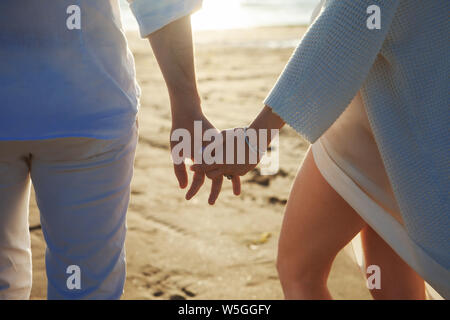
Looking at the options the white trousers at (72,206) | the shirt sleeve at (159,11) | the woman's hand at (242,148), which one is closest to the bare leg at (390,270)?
the woman's hand at (242,148)

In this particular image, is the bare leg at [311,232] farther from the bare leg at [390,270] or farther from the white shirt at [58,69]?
the white shirt at [58,69]

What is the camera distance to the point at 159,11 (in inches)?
54.6

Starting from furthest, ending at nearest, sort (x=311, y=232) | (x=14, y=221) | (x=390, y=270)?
(x=390, y=270)
(x=311, y=232)
(x=14, y=221)

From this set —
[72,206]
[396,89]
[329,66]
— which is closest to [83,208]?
[72,206]

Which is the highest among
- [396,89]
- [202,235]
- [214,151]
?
[396,89]

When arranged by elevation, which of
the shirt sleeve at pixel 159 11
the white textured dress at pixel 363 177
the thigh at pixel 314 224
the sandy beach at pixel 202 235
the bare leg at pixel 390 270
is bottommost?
the sandy beach at pixel 202 235

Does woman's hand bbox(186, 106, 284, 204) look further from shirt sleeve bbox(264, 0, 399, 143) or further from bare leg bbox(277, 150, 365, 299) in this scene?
bare leg bbox(277, 150, 365, 299)

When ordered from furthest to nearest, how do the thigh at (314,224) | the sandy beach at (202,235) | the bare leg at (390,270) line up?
the sandy beach at (202,235) → the bare leg at (390,270) → the thigh at (314,224)

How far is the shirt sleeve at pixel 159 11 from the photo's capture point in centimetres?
138

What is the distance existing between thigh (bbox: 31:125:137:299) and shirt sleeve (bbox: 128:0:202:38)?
12.8 inches

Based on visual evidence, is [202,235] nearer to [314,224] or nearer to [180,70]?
[314,224]

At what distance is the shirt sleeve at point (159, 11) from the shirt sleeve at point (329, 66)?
342 mm

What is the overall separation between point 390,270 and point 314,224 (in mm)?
416

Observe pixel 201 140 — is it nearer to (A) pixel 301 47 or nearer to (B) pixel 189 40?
(B) pixel 189 40
